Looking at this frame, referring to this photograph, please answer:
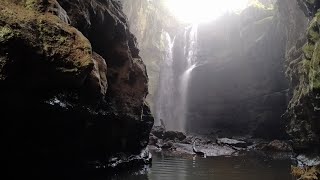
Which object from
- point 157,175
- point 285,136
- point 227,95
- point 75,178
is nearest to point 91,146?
point 75,178

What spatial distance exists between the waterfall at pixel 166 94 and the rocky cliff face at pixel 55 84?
99.6 ft

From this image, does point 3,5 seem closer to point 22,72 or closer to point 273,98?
point 22,72

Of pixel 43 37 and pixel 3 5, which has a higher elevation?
pixel 3 5

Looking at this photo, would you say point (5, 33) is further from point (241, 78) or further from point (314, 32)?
point (241, 78)

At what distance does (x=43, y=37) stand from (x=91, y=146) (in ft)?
22.4

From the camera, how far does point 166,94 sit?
162 feet

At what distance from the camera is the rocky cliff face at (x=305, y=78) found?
1836 cm

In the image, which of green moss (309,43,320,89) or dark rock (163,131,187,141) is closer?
green moss (309,43,320,89)

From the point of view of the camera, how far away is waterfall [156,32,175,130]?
4831cm

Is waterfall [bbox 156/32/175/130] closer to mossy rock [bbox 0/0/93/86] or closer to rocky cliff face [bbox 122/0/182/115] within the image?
rocky cliff face [bbox 122/0/182/115]

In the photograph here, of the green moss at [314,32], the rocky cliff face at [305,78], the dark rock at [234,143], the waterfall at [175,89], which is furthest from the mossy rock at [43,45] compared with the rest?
the waterfall at [175,89]

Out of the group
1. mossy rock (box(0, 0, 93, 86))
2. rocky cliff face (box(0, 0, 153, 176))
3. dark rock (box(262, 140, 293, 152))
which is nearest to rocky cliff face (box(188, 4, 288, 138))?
dark rock (box(262, 140, 293, 152))

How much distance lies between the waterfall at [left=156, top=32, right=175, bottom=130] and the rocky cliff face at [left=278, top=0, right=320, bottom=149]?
792 inches

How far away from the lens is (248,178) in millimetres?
15914
